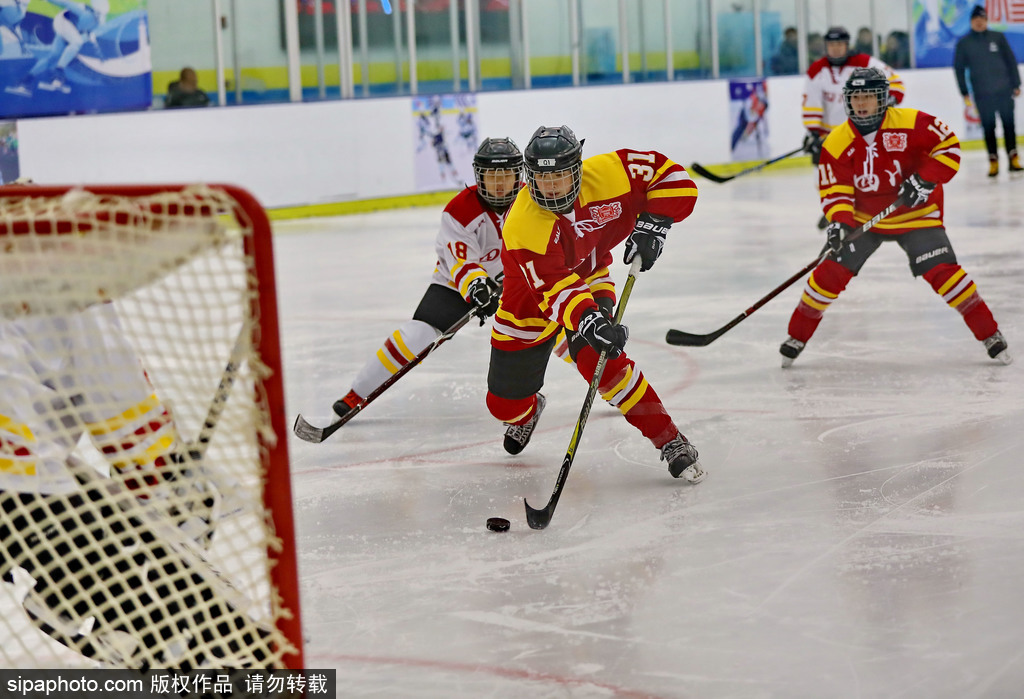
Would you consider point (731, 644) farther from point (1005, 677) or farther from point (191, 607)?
point (191, 607)

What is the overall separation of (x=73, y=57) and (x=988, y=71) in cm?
670

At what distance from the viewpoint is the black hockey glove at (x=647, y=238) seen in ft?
10.2

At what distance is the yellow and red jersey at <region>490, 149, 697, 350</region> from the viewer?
9.82 feet

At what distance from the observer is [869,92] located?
3969 millimetres

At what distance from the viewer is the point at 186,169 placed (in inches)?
348

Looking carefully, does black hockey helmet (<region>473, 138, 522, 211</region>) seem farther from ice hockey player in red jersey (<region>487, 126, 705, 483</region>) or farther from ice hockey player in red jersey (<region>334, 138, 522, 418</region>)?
ice hockey player in red jersey (<region>487, 126, 705, 483</region>)

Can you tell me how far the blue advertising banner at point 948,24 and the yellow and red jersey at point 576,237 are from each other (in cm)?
1155

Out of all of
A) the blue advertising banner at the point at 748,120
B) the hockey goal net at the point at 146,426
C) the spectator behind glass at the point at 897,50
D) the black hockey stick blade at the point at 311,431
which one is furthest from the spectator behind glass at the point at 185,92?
the spectator behind glass at the point at 897,50

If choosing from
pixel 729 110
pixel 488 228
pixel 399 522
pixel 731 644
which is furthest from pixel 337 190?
pixel 731 644

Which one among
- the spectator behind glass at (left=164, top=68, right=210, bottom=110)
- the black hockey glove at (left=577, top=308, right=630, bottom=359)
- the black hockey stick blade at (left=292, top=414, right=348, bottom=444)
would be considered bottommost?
the black hockey stick blade at (left=292, top=414, right=348, bottom=444)

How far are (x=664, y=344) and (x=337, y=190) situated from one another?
5.60m

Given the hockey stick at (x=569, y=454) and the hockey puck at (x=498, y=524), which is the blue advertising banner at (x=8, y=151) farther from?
the hockey puck at (x=498, y=524)

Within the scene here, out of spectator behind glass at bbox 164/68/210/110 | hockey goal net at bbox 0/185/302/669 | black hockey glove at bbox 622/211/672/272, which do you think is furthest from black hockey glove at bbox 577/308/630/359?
spectator behind glass at bbox 164/68/210/110

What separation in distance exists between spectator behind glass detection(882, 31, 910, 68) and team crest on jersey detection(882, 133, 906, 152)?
10.4 m
